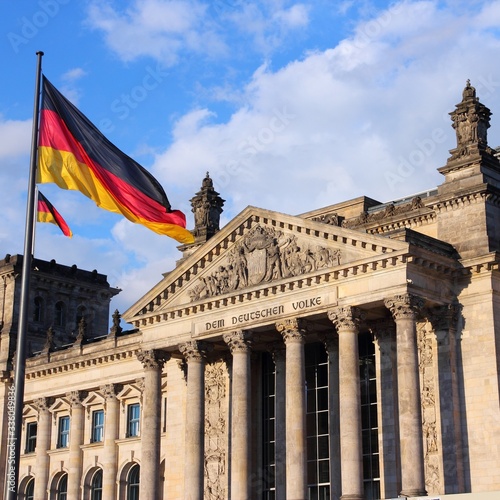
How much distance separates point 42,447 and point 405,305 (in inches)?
1261

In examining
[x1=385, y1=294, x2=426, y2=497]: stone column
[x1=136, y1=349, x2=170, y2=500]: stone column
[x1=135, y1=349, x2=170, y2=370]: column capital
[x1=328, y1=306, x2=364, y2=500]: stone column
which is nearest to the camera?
[x1=385, y1=294, x2=426, y2=497]: stone column

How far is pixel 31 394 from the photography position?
65875mm

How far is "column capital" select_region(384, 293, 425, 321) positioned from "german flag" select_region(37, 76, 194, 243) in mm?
15524

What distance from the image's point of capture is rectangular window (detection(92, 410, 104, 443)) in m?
61.9

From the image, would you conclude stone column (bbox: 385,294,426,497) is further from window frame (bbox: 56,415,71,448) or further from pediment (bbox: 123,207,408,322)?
window frame (bbox: 56,415,71,448)

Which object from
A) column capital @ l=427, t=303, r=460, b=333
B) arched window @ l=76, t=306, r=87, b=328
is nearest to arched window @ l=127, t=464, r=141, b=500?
arched window @ l=76, t=306, r=87, b=328

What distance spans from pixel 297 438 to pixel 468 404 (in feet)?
24.0

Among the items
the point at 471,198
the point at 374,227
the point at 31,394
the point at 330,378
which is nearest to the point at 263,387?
the point at 330,378

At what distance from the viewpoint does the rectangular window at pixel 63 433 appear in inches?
2530

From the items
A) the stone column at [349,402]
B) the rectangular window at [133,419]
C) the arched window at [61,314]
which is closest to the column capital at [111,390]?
the rectangular window at [133,419]

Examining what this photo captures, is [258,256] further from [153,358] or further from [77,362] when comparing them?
[77,362]

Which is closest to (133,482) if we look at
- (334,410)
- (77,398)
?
(77,398)

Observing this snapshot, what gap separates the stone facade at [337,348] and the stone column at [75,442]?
25.4 ft

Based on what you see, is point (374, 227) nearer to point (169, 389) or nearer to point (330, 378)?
point (330, 378)
